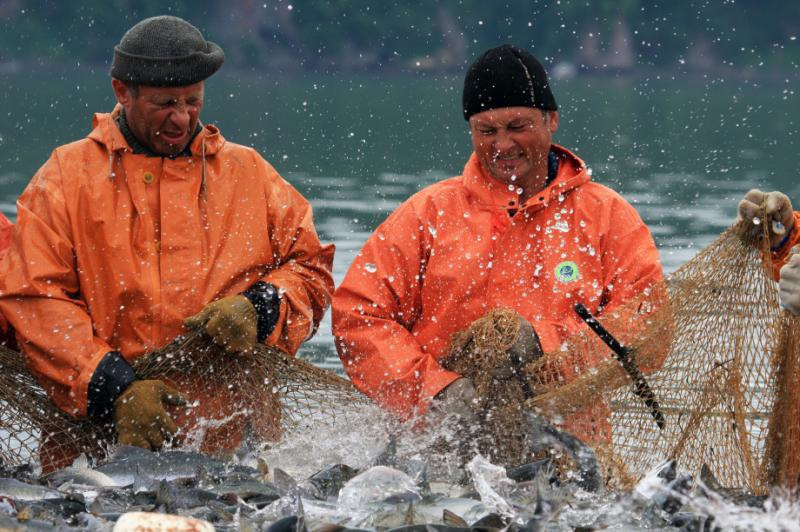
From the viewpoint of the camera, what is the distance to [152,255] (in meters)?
5.76

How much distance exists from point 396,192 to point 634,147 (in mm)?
12533

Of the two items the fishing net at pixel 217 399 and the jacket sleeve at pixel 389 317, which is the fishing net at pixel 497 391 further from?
the fishing net at pixel 217 399

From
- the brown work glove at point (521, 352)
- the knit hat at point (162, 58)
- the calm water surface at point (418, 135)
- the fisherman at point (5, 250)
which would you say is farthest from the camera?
the calm water surface at point (418, 135)

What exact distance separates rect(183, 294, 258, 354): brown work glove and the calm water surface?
5153mm

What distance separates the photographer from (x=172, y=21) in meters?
5.90

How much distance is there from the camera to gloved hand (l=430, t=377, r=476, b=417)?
543cm

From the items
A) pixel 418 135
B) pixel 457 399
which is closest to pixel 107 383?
pixel 457 399

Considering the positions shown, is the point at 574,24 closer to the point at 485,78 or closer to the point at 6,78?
the point at 6,78

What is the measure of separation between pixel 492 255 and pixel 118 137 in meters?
1.70

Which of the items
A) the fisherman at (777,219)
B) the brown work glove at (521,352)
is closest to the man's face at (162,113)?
the brown work glove at (521,352)

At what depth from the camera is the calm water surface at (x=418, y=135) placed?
68.6 feet

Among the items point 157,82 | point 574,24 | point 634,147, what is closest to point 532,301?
point 157,82

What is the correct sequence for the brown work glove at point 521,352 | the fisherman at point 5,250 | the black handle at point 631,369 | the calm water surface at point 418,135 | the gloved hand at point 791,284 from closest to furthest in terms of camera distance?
the gloved hand at point 791,284 → the black handle at point 631,369 → the brown work glove at point 521,352 → the fisherman at point 5,250 → the calm water surface at point 418,135

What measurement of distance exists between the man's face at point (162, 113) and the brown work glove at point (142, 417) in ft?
3.49
